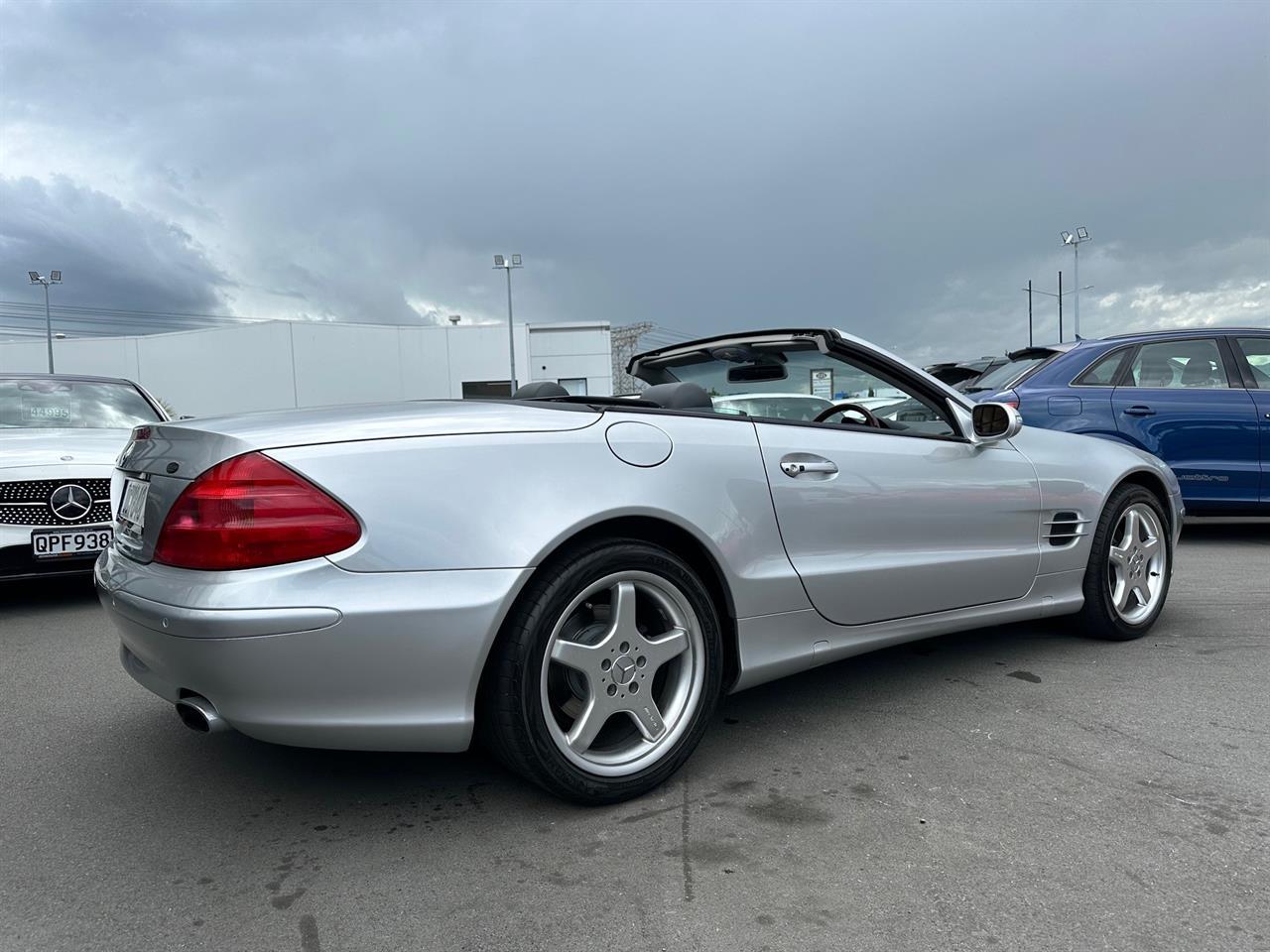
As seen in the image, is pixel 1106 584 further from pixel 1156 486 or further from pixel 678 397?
pixel 678 397

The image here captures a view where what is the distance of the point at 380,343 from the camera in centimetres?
3916

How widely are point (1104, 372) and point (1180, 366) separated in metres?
0.62

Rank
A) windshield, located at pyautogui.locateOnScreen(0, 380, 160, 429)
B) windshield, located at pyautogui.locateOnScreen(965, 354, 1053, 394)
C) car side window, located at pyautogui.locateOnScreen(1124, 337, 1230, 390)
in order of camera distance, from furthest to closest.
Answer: windshield, located at pyautogui.locateOnScreen(965, 354, 1053, 394), car side window, located at pyautogui.locateOnScreen(1124, 337, 1230, 390), windshield, located at pyautogui.locateOnScreen(0, 380, 160, 429)

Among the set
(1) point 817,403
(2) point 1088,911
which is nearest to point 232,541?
(2) point 1088,911

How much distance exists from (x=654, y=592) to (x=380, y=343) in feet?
128

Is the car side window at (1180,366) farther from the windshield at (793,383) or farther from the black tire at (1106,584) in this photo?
the windshield at (793,383)

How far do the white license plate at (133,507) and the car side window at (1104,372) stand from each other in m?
5.98

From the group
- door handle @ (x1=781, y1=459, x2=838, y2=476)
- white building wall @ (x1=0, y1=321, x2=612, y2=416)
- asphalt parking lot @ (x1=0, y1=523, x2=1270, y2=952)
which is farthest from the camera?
white building wall @ (x1=0, y1=321, x2=612, y2=416)

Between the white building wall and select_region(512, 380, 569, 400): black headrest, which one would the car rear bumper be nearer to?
select_region(512, 380, 569, 400): black headrest

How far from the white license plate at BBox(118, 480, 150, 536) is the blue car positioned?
5.46m

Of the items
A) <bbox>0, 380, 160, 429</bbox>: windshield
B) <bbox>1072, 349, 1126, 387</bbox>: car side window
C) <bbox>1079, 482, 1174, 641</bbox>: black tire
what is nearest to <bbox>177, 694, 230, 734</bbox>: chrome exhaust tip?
<bbox>1079, 482, 1174, 641</bbox>: black tire

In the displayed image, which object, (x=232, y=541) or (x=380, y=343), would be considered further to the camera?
(x=380, y=343)

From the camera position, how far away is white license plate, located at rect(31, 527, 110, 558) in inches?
172

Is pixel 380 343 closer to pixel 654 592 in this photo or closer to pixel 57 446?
pixel 57 446
